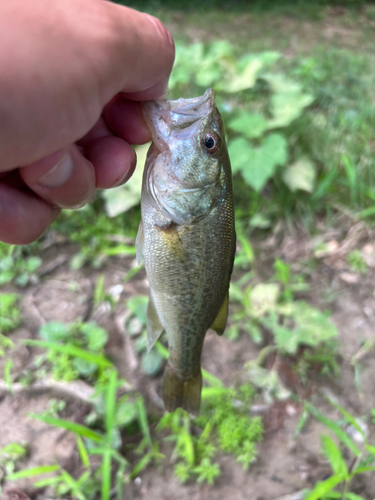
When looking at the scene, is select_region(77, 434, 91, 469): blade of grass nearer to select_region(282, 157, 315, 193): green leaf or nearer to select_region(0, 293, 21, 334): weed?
select_region(0, 293, 21, 334): weed

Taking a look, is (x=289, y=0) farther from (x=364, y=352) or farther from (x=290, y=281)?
(x=364, y=352)

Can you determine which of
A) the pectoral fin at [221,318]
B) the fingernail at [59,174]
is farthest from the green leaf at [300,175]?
the fingernail at [59,174]

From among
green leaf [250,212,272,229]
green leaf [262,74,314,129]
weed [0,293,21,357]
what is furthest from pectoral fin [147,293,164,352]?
→ green leaf [262,74,314,129]

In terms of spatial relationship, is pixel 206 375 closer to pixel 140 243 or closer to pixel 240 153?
pixel 140 243

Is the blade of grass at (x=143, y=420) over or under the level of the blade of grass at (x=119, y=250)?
under

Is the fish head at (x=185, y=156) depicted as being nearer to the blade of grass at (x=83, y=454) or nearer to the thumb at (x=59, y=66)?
the thumb at (x=59, y=66)

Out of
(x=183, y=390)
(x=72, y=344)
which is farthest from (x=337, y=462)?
(x=72, y=344)
